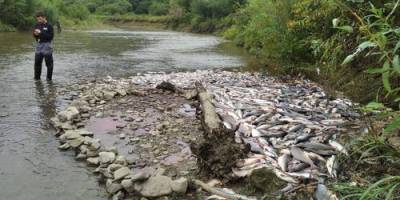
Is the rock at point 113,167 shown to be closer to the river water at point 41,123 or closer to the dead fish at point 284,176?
the river water at point 41,123

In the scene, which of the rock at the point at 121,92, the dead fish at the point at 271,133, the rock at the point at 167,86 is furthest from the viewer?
the rock at the point at 167,86

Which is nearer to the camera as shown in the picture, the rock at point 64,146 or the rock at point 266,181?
the rock at point 266,181

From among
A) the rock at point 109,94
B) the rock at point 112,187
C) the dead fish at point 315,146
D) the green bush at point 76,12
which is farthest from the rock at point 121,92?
the green bush at point 76,12

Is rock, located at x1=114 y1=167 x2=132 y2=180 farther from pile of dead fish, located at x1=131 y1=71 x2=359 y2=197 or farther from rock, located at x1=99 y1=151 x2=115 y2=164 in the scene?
pile of dead fish, located at x1=131 y1=71 x2=359 y2=197

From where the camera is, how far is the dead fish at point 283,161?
6.03 m

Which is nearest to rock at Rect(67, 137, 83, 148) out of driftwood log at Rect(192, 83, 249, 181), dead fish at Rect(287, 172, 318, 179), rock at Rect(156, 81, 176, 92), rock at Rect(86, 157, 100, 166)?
rock at Rect(86, 157, 100, 166)

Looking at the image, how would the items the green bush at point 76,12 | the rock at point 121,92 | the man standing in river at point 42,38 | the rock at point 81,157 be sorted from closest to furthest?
the rock at point 81,157
the rock at point 121,92
the man standing in river at point 42,38
the green bush at point 76,12

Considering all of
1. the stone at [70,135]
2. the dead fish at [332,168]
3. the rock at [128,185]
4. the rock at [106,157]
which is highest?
the dead fish at [332,168]

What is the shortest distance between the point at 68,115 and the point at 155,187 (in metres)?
3.92

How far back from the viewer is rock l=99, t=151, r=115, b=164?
22.8 ft

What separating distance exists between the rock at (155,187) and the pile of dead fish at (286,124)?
95 cm

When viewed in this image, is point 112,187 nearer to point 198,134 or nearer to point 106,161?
point 106,161

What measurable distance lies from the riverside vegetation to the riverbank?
527mm

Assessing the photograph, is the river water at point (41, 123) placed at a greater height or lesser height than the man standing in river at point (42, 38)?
lesser
